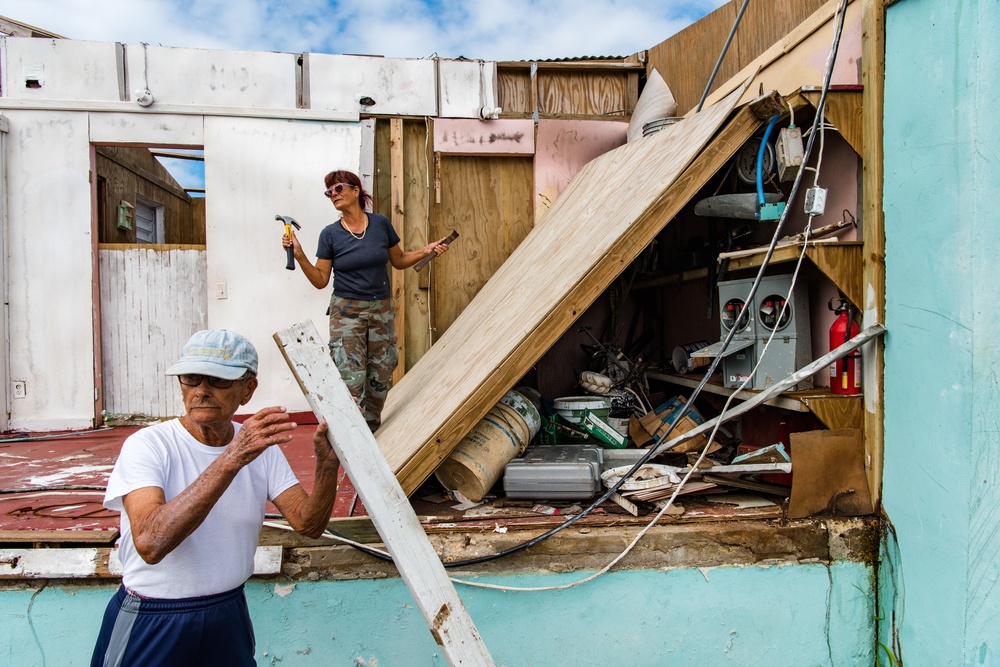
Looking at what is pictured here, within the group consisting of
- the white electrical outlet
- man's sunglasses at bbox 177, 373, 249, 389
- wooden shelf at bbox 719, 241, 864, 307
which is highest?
the white electrical outlet

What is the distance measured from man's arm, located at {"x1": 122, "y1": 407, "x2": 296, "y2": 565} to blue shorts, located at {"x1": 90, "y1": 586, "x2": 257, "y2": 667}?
0.60 ft

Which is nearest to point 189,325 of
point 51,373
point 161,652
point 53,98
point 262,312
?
point 262,312

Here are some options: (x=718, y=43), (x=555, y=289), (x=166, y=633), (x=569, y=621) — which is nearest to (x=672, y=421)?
(x=555, y=289)

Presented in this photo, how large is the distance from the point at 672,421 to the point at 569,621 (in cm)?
132

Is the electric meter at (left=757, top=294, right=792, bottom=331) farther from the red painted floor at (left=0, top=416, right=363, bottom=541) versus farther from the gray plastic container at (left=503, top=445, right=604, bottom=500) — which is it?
the red painted floor at (left=0, top=416, right=363, bottom=541)

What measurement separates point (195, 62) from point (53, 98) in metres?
1.11

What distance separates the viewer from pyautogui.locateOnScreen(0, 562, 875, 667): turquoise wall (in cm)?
221

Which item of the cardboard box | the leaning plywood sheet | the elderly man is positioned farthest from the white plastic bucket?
the elderly man

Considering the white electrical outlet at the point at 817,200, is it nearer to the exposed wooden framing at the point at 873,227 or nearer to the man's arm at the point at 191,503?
the exposed wooden framing at the point at 873,227

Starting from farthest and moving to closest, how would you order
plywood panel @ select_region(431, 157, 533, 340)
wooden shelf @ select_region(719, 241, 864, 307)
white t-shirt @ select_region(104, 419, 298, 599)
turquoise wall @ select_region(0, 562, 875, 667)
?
plywood panel @ select_region(431, 157, 533, 340)
wooden shelf @ select_region(719, 241, 864, 307)
turquoise wall @ select_region(0, 562, 875, 667)
white t-shirt @ select_region(104, 419, 298, 599)

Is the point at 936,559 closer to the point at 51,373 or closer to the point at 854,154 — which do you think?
the point at 854,154

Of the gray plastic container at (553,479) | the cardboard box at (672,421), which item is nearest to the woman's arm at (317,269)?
the gray plastic container at (553,479)

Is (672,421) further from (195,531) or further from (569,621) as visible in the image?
(195,531)

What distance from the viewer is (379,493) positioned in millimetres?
1424
